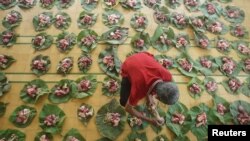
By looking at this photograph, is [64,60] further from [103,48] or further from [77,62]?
[103,48]

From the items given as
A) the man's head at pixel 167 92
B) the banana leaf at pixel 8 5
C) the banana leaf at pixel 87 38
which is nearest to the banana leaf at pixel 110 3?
the banana leaf at pixel 87 38

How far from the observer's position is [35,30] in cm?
375

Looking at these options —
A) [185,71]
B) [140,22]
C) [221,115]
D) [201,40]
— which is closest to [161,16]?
[140,22]

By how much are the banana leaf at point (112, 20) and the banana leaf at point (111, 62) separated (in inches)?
15.3

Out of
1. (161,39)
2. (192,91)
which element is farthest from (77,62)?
(192,91)

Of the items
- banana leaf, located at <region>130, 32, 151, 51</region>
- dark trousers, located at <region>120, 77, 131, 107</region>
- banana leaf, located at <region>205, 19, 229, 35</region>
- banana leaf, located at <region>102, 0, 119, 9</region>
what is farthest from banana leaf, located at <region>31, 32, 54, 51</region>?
banana leaf, located at <region>205, 19, 229, 35</region>

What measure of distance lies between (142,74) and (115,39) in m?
1.32

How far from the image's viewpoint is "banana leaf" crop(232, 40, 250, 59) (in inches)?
148

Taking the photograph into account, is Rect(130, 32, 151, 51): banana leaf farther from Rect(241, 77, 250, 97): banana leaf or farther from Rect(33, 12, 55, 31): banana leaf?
Rect(241, 77, 250, 97): banana leaf

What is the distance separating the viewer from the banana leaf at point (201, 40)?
3.75 m

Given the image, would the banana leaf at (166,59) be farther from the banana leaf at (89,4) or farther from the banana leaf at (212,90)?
the banana leaf at (89,4)

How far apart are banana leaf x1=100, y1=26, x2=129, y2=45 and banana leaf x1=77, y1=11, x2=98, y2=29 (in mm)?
259

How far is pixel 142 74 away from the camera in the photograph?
2.47 meters

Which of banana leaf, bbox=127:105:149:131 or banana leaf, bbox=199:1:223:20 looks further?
banana leaf, bbox=199:1:223:20
